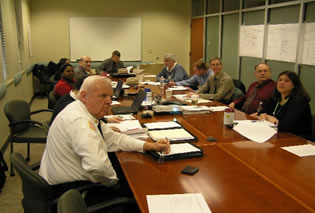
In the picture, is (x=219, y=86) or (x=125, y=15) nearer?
(x=219, y=86)

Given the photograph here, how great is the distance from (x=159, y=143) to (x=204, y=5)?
23.0 feet

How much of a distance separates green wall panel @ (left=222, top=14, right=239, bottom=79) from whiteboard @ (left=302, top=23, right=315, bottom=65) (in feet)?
6.69

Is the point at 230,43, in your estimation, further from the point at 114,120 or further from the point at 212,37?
the point at 114,120

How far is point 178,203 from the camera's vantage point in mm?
1421

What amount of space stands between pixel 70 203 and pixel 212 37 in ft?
24.2

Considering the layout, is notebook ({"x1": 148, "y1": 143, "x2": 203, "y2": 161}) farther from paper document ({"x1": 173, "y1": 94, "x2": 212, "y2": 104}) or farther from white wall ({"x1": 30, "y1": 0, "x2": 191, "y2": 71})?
white wall ({"x1": 30, "y1": 0, "x2": 191, "y2": 71})

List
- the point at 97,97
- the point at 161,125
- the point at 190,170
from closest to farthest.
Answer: the point at 190,170 → the point at 97,97 → the point at 161,125

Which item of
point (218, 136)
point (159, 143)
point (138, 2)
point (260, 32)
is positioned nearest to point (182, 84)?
point (260, 32)

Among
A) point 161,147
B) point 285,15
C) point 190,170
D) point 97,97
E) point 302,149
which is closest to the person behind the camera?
point 190,170

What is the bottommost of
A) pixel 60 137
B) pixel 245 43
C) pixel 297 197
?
pixel 297 197

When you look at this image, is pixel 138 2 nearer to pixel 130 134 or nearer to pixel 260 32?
pixel 260 32

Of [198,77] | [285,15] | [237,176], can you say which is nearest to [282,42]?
[285,15]

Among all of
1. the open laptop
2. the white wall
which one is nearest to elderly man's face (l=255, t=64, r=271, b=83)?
the open laptop

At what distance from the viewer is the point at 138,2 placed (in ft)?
29.1
